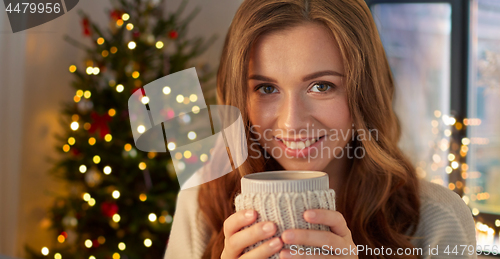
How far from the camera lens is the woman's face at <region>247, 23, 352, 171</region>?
0.36 metres

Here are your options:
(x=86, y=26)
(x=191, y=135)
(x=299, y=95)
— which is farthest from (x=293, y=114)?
(x=86, y=26)

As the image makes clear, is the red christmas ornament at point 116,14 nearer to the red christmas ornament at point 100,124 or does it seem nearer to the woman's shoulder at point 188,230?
the red christmas ornament at point 100,124

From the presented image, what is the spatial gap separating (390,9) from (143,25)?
0.73 m

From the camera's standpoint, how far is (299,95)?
359 millimetres

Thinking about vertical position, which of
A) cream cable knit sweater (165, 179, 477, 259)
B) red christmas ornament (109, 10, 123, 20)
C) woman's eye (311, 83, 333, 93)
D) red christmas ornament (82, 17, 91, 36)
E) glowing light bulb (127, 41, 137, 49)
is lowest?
cream cable knit sweater (165, 179, 477, 259)

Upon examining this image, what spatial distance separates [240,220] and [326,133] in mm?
173

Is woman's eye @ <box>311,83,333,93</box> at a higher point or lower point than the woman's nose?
higher

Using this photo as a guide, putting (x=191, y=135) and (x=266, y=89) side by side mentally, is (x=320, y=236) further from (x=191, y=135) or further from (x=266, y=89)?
(x=191, y=135)

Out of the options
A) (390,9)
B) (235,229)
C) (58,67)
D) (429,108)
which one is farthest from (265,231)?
(429,108)

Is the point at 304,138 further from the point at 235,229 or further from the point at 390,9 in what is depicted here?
the point at 390,9

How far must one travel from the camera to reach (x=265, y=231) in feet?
0.87

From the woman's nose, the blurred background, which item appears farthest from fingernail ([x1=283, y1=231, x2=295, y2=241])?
the blurred background

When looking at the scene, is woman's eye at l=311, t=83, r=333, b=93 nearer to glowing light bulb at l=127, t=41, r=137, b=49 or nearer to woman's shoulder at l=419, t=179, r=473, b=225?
woman's shoulder at l=419, t=179, r=473, b=225

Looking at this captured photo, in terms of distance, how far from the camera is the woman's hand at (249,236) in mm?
264
